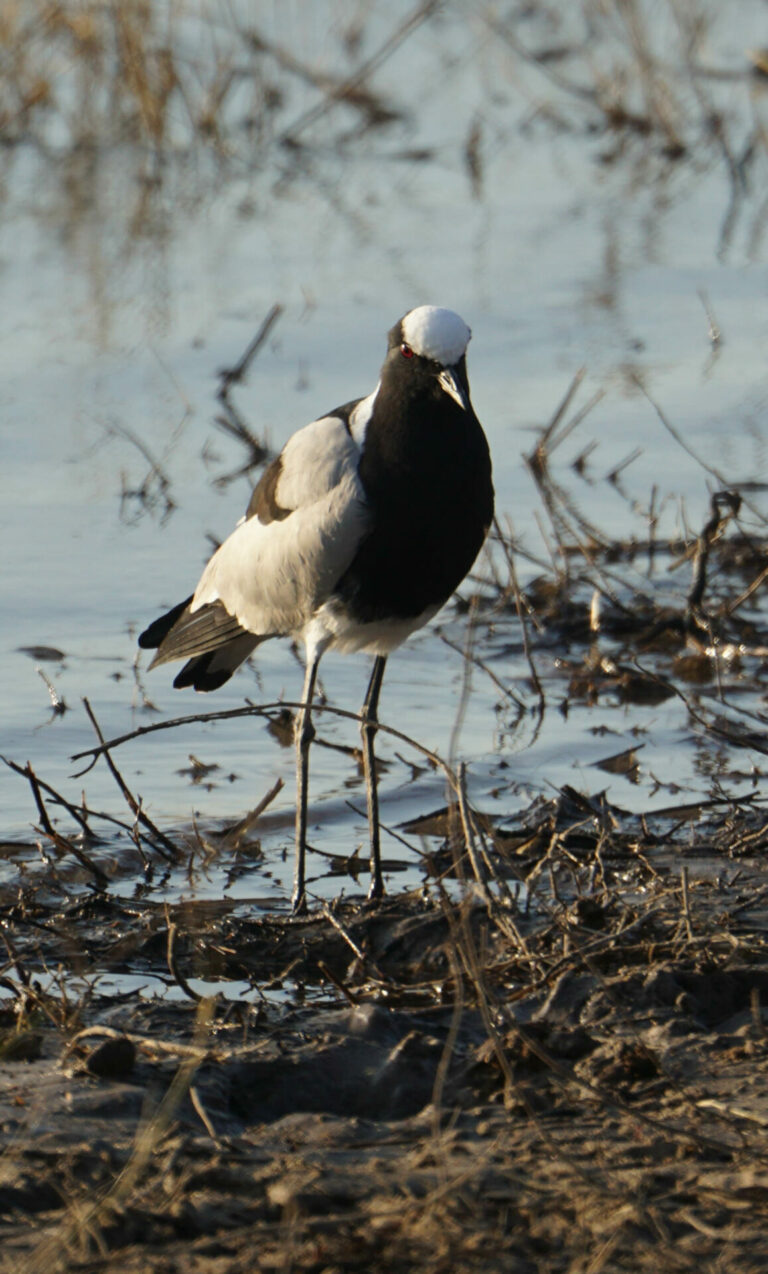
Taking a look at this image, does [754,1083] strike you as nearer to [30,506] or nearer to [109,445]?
[30,506]

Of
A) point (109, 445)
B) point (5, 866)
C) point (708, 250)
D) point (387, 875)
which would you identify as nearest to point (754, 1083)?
point (387, 875)

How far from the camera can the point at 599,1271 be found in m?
2.57

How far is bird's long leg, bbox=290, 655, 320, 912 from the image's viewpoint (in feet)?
15.2

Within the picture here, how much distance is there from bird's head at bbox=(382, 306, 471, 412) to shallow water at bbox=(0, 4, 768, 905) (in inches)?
51.1

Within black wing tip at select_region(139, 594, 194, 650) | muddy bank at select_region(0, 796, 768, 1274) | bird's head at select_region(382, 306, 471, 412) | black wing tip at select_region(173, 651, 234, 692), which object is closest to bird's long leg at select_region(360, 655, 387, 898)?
muddy bank at select_region(0, 796, 768, 1274)

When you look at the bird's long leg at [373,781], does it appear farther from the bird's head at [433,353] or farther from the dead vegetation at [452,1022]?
the bird's head at [433,353]

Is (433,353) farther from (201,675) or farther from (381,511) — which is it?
(201,675)

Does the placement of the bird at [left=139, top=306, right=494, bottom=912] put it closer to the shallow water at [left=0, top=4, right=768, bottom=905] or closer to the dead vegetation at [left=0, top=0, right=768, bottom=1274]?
the dead vegetation at [left=0, top=0, right=768, bottom=1274]

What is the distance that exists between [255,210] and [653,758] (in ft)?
24.3

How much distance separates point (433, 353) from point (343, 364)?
15.3 ft

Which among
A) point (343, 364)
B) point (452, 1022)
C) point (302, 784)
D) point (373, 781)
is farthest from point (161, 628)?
point (343, 364)

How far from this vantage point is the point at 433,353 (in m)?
4.50

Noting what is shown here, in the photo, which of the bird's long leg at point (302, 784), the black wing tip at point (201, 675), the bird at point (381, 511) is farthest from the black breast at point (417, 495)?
the black wing tip at point (201, 675)

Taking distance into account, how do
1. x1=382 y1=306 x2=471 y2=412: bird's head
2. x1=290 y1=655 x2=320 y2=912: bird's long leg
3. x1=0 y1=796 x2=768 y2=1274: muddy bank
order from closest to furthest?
x1=0 y1=796 x2=768 y2=1274: muddy bank → x1=382 y1=306 x2=471 y2=412: bird's head → x1=290 y1=655 x2=320 y2=912: bird's long leg
